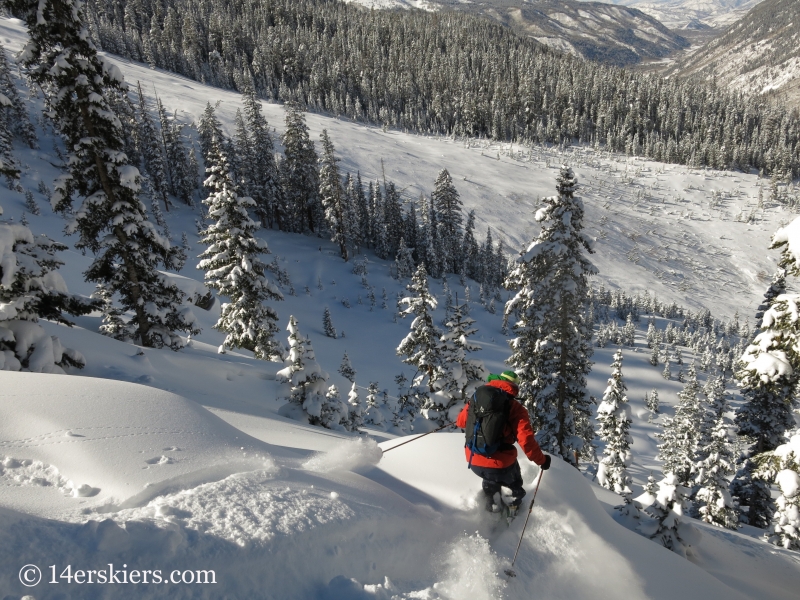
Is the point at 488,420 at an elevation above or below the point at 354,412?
above

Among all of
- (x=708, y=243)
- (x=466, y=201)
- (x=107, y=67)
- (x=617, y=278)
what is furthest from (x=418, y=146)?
(x=107, y=67)

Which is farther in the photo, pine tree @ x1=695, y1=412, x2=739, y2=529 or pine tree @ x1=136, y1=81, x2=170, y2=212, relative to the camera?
pine tree @ x1=136, y1=81, x2=170, y2=212

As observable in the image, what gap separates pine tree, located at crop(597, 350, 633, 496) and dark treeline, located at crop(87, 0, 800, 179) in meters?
117

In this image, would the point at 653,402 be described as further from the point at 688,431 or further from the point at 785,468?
the point at 785,468

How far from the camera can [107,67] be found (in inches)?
429

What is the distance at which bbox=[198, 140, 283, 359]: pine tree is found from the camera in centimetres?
1830

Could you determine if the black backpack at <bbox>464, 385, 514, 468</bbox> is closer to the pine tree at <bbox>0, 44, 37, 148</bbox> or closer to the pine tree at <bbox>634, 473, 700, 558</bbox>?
the pine tree at <bbox>634, 473, 700, 558</bbox>

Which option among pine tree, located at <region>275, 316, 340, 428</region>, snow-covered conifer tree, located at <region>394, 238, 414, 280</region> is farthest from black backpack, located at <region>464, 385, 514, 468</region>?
snow-covered conifer tree, located at <region>394, 238, 414, 280</region>

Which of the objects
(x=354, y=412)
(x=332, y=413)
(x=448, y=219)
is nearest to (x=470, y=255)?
(x=448, y=219)

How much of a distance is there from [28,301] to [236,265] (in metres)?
10.1

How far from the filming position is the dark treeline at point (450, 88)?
120 meters

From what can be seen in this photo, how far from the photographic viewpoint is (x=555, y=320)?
49.9 feet

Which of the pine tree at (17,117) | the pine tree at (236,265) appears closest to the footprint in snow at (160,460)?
the pine tree at (236,265)

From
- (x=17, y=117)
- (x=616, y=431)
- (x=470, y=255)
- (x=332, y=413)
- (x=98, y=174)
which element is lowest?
(x=470, y=255)
